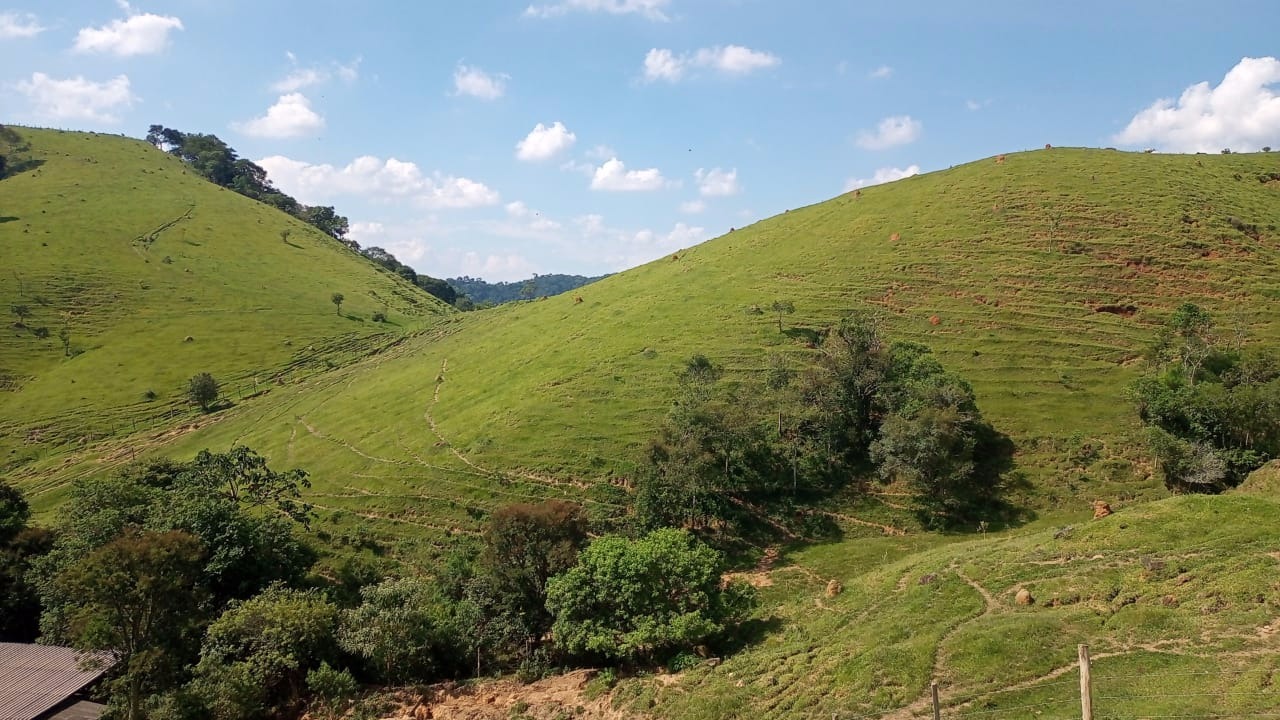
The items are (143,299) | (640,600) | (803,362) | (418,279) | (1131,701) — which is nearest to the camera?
(1131,701)

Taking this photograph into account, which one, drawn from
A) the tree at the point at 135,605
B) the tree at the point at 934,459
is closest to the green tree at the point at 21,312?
the tree at the point at 135,605

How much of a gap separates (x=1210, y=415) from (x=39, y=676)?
7039 centimetres

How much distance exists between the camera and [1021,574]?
90.3 feet

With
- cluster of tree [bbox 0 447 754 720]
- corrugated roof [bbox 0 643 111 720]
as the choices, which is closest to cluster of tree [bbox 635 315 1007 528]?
cluster of tree [bbox 0 447 754 720]

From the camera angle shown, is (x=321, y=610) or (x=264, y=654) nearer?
(x=264, y=654)

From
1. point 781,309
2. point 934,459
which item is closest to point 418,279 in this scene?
point 781,309

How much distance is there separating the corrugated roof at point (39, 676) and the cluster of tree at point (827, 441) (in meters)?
30.2

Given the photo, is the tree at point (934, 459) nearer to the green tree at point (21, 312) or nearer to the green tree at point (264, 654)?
the green tree at point (264, 654)

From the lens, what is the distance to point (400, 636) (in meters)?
31.2

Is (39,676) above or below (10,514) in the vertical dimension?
below

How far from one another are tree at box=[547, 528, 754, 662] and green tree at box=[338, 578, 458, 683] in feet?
20.4

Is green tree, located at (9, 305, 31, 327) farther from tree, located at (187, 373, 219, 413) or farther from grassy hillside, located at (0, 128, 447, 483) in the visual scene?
tree, located at (187, 373, 219, 413)

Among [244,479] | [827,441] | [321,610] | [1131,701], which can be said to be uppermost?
[244,479]

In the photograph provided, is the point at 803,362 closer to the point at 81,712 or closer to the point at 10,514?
the point at 81,712
